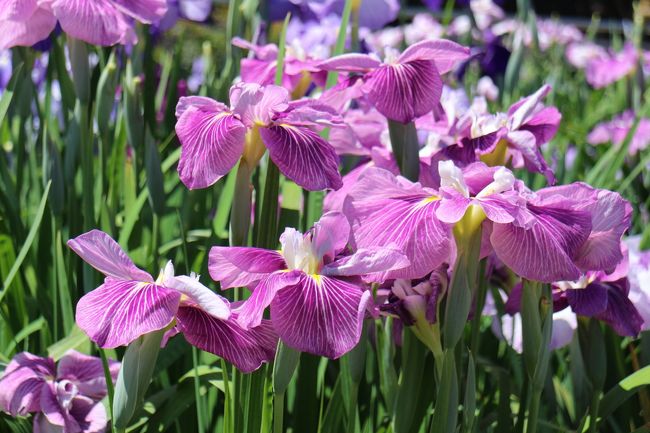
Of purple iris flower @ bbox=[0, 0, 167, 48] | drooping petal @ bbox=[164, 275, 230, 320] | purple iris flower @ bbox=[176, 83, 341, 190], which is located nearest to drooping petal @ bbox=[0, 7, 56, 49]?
purple iris flower @ bbox=[0, 0, 167, 48]

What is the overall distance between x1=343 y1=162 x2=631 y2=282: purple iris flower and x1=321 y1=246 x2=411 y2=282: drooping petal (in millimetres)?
42

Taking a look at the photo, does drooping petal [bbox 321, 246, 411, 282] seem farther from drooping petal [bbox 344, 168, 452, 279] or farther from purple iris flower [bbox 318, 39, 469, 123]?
purple iris flower [bbox 318, 39, 469, 123]

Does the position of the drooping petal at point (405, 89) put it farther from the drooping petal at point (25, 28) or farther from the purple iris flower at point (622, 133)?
the purple iris flower at point (622, 133)

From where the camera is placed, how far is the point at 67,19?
1.23 m

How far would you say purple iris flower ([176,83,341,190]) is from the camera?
94 centimetres

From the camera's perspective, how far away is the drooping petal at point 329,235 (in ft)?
2.87

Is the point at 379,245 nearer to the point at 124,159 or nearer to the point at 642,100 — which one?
the point at 124,159

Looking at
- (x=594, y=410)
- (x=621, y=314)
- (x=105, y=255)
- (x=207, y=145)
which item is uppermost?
(x=207, y=145)

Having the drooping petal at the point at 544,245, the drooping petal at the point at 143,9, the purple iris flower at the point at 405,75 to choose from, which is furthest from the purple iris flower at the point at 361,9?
the drooping petal at the point at 544,245

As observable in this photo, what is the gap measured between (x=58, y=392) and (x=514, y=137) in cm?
67

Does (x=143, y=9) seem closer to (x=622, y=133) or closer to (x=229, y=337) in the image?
(x=229, y=337)

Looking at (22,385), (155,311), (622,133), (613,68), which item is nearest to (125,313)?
(155,311)

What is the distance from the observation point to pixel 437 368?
1006mm

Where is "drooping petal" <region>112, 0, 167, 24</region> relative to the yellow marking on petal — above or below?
above
